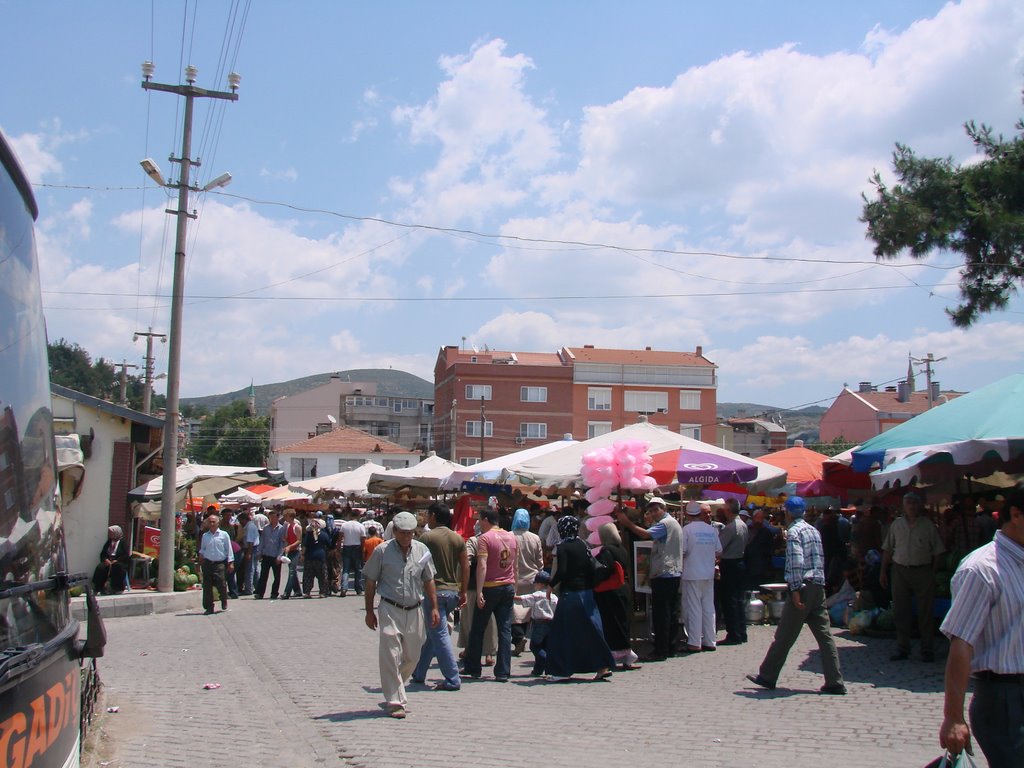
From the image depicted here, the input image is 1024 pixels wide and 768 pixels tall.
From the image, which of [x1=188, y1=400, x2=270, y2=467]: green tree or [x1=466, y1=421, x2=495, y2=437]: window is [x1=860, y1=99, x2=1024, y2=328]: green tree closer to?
[x1=466, y1=421, x2=495, y2=437]: window

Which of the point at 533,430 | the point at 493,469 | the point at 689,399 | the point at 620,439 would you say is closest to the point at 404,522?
the point at 620,439

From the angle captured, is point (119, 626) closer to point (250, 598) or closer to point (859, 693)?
point (250, 598)

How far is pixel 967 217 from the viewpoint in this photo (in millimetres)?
12086

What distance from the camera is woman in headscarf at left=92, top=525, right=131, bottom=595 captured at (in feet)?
58.9

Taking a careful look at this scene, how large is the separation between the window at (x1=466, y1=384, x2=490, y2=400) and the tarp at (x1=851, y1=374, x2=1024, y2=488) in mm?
63585

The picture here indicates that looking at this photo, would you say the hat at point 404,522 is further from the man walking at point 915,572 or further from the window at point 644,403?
the window at point 644,403

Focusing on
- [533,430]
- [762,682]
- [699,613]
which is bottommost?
[762,682]

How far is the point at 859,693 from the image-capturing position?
8.68 meters

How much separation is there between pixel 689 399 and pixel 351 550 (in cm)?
5991

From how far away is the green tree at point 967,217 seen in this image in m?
11.6

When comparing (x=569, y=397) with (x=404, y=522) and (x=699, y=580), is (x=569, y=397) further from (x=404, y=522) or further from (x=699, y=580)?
(x=404, y=522)

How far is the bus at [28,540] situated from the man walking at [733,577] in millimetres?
9734

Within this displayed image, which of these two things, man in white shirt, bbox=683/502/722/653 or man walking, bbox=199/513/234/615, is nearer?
man in white shirt, bbox=683/502/722/653

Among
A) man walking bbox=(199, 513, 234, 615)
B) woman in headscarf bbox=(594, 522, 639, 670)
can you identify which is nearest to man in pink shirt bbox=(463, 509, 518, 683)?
woman in headscarf bbox=(594, 522, 639, 670)
